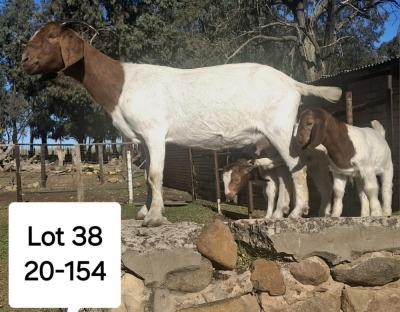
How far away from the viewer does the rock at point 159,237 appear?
3.30 meters

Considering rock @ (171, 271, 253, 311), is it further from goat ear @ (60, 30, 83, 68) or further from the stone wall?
goat ear @ (60, 30, 83, 68)

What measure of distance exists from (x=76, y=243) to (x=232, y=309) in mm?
1555

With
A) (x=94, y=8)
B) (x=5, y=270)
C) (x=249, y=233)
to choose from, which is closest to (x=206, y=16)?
(x=94, y=8)

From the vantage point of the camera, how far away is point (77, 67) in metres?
3.62

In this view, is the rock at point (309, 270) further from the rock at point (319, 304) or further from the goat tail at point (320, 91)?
the goat tail at point (320, 91)

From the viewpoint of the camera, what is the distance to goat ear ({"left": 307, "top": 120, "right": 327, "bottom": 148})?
3.45 meters

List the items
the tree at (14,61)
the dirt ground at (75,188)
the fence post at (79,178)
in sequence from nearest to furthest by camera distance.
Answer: the fence post at (79,178)
the dirt ground at (75,188)
the tree at (14,61)

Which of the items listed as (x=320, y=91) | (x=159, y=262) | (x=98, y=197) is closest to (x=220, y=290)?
(x=159, y=262)

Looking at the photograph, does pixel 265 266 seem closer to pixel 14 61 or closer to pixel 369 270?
pixel 369 270

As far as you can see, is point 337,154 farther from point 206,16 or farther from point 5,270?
point 206,16

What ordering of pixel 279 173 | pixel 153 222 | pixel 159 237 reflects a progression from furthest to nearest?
pixel 279 173, pixel 153 222, pixel 159 237

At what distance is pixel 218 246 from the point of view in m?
3.42

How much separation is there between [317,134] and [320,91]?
47cm

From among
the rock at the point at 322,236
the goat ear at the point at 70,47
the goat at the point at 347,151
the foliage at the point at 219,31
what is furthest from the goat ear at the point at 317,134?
the foliage at the point at 219,31
